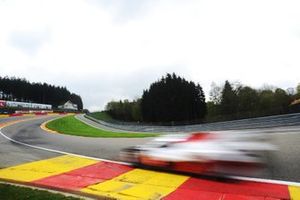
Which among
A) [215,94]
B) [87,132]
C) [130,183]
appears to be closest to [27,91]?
[215,94]

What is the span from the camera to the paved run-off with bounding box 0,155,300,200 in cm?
652

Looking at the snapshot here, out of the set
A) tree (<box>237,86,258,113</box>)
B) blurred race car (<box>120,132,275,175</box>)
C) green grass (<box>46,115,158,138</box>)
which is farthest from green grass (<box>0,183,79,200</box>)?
tree (<box>237,86,258,113</box>)

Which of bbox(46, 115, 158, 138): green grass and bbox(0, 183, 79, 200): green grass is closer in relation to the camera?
bbox(0, 183, 79, 200): green grass

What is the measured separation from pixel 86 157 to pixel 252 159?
5.63 meters

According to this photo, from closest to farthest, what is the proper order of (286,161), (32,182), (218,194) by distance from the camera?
(218,194)
(32,182)
(286,161)

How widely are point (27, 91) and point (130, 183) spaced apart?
14607 cm

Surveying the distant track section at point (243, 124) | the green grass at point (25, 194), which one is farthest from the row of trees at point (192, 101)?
the green grass at point (25, 194)

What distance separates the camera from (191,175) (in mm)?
8125

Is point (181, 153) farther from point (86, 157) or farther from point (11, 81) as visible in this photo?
point (11, 81)

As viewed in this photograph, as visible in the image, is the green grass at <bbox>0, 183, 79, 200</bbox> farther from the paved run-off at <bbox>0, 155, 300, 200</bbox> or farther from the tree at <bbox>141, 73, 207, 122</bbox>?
the tree at <bbox>141, 73, 207, 122</bbox>

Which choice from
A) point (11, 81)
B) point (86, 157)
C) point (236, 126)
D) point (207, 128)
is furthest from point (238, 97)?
point (11, 81)

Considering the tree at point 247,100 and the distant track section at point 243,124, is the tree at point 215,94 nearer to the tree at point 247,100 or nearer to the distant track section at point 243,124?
the tree at point 247,100

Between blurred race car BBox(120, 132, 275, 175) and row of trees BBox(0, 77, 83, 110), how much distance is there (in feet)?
468

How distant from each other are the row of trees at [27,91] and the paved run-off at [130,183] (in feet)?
463
